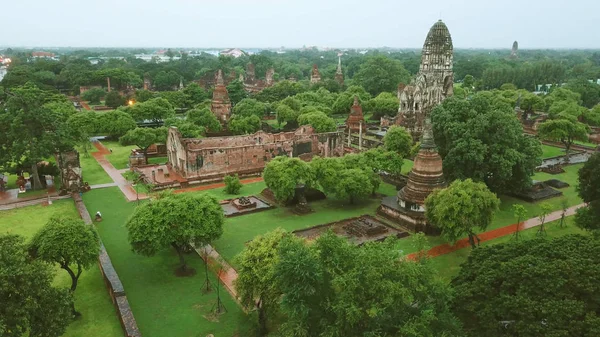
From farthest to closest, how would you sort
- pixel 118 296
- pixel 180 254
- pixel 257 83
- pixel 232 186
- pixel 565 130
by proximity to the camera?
pixel 257 83 < pixel 565 130 < pixel 232 186 < pixel 180 254 < pixel 118 296

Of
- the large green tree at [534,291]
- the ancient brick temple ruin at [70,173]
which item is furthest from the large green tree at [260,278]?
the ancient brick temple ruin at [70,173]

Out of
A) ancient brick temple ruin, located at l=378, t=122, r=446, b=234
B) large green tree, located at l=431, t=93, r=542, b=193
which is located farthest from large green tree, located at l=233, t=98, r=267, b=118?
ancient brick temple ruin, located at l=378, t=122, r=446, b=234

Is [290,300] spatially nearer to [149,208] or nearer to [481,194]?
[149,208]

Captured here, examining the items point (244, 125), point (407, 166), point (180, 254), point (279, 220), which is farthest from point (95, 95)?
point (180, 254)

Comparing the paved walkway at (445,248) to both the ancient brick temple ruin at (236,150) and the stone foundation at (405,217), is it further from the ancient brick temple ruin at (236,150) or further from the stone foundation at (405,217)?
→ the ancient brick temple ruin at (236,150)

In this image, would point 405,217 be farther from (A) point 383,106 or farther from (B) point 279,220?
(A) point 383,106

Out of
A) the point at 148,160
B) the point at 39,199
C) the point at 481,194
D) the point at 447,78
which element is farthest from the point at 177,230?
the point at 447,78
